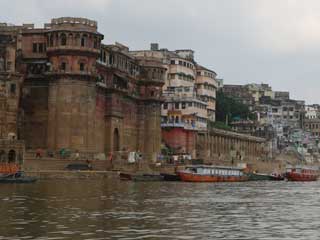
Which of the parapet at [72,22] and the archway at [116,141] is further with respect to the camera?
the archway at [116,141]

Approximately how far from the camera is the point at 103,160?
8450 cm

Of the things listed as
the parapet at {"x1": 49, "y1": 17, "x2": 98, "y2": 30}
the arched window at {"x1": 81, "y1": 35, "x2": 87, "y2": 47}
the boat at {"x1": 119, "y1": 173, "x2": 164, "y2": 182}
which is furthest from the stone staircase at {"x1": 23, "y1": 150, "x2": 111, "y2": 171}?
the parapet at {"x1": 49, "y1": 17, "x2": 98, "y2": 30}

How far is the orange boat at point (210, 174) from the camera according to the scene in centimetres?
8494

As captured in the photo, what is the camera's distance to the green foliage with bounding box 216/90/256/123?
159250 mm

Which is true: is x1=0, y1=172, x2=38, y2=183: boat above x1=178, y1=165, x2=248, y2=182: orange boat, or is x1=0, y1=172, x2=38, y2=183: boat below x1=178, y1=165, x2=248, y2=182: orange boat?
below

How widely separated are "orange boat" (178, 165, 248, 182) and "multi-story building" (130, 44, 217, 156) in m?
20.2

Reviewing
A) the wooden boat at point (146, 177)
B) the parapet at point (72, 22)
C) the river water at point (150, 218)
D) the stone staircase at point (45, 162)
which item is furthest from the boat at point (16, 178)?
the parapet at point (72, 22)

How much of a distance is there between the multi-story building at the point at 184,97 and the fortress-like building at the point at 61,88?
18.6 metres

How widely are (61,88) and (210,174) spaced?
64.4 feet

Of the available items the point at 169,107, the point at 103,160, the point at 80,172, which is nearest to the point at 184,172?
the point at 103,160

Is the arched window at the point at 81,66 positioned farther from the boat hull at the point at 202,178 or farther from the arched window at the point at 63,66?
the boat hull at the point at 202,178

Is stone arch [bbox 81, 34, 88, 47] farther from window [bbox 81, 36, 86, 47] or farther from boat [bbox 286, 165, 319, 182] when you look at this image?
boat [bbox 286, 165, 319, 182]

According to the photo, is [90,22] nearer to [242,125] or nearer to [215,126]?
[215,126]

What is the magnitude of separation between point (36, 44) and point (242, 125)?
78.9 m
